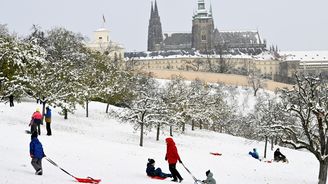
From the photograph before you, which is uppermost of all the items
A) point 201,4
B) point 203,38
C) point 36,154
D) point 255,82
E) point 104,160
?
point 201,4

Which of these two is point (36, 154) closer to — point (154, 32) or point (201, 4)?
point (201, 4)

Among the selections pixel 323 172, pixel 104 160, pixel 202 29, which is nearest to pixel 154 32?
pixel 202 29

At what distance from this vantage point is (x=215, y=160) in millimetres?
25234

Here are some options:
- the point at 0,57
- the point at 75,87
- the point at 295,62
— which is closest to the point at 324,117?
the point at 0,57

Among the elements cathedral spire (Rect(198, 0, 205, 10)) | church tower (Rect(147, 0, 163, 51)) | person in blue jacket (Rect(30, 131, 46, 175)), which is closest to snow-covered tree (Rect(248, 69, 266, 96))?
cathedral spire (Rect(198, 0, 205, 10))

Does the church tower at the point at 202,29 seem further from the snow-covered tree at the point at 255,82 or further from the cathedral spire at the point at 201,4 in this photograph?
the snow-covered tree at the point at 255,82

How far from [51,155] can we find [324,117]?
36.9 ft

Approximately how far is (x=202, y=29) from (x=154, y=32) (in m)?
18.9

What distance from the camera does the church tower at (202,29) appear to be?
176 meters

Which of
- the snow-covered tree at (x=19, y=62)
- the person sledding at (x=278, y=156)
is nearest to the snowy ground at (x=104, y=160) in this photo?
the person sledding at (x=278, y=156)

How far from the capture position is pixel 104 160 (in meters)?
19.5

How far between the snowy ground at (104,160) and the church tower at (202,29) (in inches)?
5559

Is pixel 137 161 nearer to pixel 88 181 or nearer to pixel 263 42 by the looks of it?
pixel 88 181

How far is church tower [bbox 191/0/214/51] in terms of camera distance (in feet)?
576
